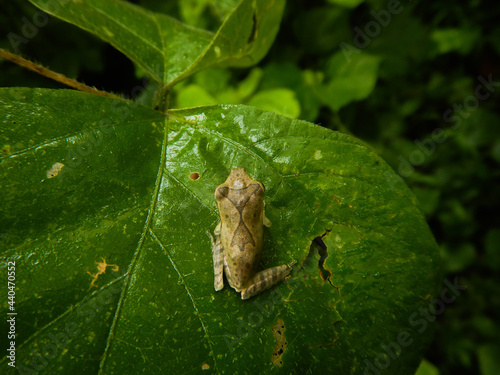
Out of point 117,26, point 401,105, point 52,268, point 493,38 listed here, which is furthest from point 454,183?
point 52,268

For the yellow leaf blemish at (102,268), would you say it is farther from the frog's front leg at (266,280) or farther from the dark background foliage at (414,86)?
the dark background foliage at (414,86)

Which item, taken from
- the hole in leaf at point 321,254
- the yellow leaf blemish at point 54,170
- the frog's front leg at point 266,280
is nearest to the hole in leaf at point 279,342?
the frog's front leg at point 266,280

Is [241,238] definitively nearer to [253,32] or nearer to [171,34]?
[253,32]

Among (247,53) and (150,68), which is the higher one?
(247,53)

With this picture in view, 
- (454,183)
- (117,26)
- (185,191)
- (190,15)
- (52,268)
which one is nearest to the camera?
(52,268)

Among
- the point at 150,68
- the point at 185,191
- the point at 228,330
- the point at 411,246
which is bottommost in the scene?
the point at 228,330

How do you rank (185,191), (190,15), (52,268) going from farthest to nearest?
(190,15), (185,191), (52,268)

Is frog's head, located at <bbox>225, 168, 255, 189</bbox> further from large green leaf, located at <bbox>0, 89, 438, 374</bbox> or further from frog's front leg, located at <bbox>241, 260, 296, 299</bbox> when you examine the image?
frog's front leg, located at <bbox>241, 260, 296, 299</bbox>

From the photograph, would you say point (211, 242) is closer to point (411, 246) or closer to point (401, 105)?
point (411, 246)
